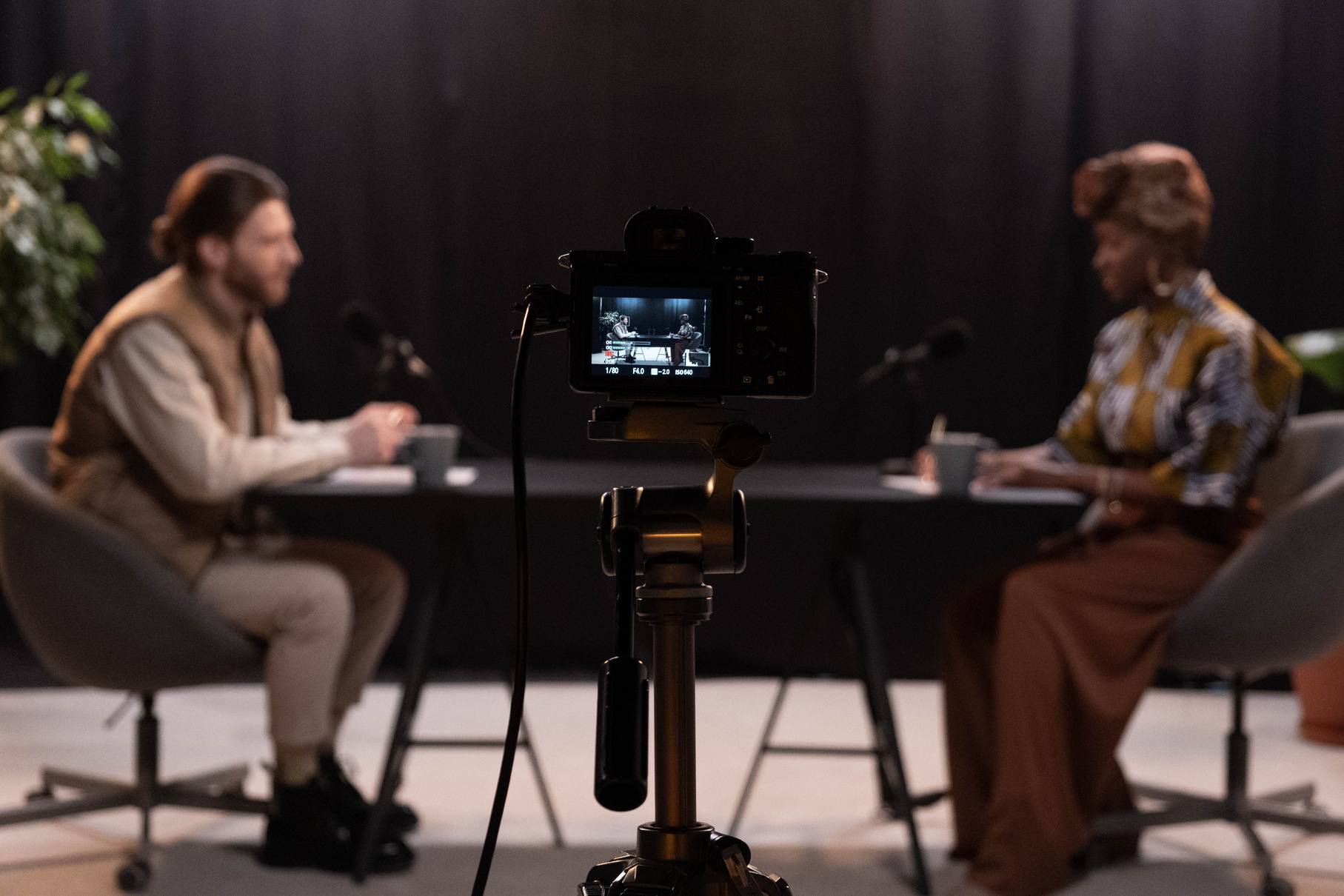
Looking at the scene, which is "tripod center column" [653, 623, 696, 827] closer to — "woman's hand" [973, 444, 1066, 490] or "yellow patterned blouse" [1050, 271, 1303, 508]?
"woman's hand" [973, 444, 1066, 490]

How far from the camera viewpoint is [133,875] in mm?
2025

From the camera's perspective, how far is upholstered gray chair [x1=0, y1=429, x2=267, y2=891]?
197 cm

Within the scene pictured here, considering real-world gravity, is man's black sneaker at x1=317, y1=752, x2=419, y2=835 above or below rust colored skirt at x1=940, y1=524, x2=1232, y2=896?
below

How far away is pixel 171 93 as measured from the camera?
3.85 meters

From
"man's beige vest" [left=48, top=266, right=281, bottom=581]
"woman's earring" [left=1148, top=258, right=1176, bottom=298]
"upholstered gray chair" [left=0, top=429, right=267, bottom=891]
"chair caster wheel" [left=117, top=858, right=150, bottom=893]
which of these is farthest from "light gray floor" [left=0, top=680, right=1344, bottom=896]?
"woman's earring" [left=1148, top=258, right=1176, bottom=298]

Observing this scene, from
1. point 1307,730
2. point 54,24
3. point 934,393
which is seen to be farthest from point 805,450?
point 54,24

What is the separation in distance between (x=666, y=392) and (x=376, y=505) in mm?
1133

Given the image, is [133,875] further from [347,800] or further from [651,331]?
[651,331]

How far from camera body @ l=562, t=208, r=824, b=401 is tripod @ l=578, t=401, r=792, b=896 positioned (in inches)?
1.1

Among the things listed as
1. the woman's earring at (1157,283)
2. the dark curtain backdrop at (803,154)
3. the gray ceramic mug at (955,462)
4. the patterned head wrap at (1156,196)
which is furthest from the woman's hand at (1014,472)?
the dark curtain backdrop at (803,154)

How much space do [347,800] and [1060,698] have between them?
129 cm

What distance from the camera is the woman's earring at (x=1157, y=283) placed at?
2281 millimetres

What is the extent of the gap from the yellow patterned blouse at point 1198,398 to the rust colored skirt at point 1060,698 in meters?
0.13

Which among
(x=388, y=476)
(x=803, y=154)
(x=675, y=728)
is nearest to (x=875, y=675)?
(x=388, y=476)
